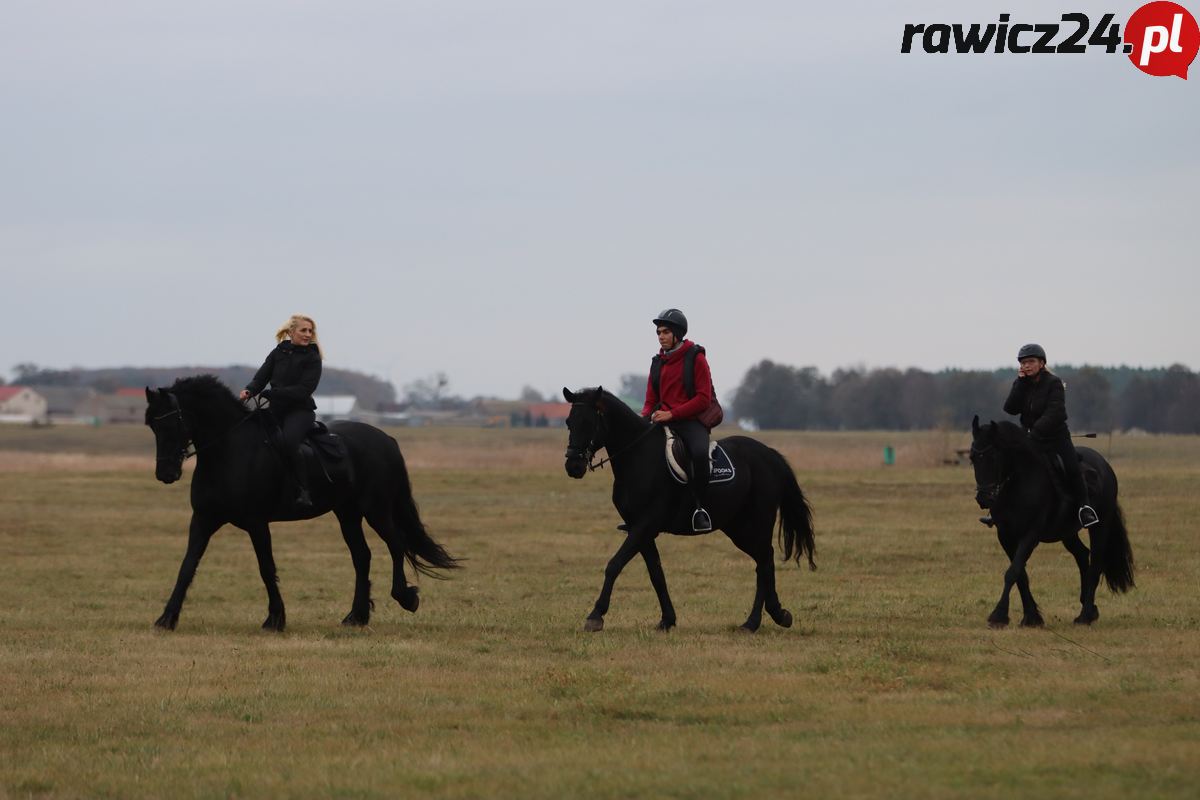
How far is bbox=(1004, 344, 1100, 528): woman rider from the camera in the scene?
15.7 metres

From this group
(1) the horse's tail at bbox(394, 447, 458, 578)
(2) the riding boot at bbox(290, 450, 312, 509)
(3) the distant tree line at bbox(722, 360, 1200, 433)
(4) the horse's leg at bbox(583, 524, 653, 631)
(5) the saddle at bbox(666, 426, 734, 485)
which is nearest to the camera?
(4) the horse's leg at bbox(583, 524, 653, 631)

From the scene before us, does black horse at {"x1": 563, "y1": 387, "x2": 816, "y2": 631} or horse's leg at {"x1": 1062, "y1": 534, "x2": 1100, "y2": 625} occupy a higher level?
black horse at {"x1": 563, "y1": 387, "x2": 816, "y2": 631}

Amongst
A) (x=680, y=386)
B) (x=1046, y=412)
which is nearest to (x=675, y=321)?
(x=680, y=386)

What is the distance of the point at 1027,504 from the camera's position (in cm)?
1579

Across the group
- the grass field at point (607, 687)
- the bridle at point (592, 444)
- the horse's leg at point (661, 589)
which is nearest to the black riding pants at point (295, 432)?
the grass field at point (607, 687)

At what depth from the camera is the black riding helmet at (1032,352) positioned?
1584 centimetres

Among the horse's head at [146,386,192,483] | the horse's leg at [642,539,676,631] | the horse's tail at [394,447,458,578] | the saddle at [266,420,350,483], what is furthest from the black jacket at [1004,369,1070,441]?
the horse's head at [146,386,192,483]

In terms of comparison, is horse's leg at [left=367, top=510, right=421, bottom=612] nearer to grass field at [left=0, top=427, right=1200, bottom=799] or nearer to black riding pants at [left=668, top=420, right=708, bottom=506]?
grass field at [left=0, top=427, right=1200, bottom=799]

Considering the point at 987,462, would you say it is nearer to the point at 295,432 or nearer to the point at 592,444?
the point at 592,444

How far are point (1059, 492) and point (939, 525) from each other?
681 inches

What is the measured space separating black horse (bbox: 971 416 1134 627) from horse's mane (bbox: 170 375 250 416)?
23.7 ft

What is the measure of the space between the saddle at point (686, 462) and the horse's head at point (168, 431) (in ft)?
15.2

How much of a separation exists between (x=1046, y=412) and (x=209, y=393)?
8.25 m

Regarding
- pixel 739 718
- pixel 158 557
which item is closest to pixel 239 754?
pixel 739 718
